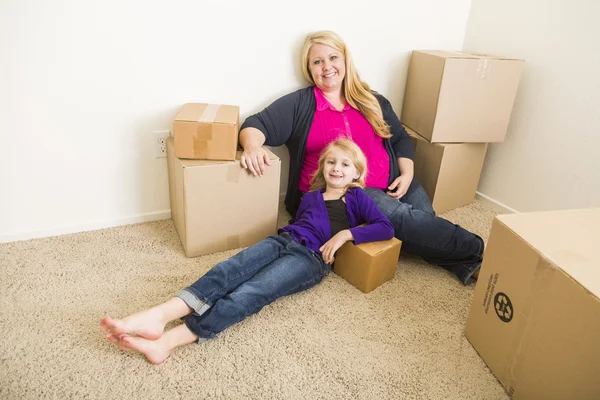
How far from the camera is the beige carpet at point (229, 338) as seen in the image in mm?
1062

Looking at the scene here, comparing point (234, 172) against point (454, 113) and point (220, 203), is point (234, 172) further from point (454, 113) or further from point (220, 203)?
point (454, 113)

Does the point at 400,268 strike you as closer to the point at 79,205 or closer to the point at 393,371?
the point at 393,371

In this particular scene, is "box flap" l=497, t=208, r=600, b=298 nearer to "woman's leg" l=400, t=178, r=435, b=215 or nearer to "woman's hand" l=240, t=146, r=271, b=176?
"woman's leg" l=400, t=178, r=435, b=215

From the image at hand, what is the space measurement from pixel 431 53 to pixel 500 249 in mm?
1067

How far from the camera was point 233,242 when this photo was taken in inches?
64.2

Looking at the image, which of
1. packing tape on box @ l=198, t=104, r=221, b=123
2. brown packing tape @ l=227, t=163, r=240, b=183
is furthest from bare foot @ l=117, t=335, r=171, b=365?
packing tape on box @ l=198, t=104, r=221, b=123

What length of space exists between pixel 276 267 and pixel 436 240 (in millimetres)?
580

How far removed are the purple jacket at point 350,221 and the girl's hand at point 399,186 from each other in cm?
26

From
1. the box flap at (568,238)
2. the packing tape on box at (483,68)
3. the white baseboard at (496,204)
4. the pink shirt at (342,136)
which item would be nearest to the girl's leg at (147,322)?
the pink shirt at (342,136)

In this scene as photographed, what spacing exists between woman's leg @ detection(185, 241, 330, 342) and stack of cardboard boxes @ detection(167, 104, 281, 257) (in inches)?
11.3

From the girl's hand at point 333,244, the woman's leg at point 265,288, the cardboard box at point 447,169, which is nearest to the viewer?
the woman's leg at point 265,288

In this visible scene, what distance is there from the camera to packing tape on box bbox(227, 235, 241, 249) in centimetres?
162

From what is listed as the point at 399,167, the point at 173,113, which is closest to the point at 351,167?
the point at 399,167

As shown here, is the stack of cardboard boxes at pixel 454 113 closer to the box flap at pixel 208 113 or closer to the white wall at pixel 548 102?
the white wall at pixel 548 102
